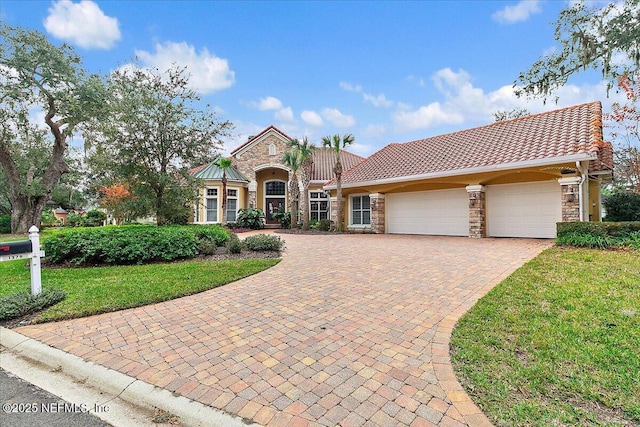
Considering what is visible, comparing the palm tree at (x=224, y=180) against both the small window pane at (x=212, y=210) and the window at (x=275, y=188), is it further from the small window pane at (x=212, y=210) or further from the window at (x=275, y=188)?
the window at (x=275, y=188)

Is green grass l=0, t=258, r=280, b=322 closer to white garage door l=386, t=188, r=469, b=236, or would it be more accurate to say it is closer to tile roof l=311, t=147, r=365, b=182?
white garage door l=386, t=188, r=469, b=236

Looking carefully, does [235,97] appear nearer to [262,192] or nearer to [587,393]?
[262,192]

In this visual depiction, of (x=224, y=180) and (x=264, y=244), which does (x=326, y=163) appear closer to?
(x=224, y=180)

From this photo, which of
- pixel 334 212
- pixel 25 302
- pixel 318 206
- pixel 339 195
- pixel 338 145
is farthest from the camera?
pixel 318 206

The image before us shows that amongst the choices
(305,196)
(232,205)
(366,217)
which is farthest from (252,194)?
(366,217)

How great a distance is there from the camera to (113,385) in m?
2.79

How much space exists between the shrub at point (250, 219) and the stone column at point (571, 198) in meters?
16.2

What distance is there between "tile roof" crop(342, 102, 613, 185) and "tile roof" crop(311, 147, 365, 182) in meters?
4.45

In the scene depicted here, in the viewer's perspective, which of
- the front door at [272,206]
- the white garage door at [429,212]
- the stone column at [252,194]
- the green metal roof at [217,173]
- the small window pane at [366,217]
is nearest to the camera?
the white garage door at [429,212]

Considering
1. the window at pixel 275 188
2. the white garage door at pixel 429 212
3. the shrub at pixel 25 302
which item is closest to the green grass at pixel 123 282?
the shrub at pixel 25 302

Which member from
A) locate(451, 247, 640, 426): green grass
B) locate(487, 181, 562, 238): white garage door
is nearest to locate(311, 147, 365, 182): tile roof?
locate(487, 181, 562, 238): white garage door

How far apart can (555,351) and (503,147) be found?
38.6ft

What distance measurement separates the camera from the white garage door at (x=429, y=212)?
45.1 ft

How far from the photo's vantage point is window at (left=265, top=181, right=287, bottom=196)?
23.8 meters
